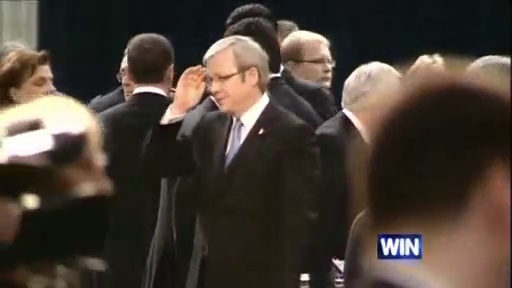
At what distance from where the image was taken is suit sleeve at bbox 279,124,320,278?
5750 millimetres

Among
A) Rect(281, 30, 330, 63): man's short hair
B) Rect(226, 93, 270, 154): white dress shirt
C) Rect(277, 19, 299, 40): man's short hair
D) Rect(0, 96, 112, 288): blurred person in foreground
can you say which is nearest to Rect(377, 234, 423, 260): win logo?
Rect(0, 96, 112, 288): blurred person in foreground

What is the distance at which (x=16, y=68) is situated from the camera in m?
6.04

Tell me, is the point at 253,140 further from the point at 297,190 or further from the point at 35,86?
the point at 35,86

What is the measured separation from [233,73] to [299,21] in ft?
27.3

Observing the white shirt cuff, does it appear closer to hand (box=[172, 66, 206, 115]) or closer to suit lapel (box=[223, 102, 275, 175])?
hand (box=[172, 66, 206, 115])

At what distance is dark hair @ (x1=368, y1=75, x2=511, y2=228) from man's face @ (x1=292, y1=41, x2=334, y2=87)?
6070 millimetres

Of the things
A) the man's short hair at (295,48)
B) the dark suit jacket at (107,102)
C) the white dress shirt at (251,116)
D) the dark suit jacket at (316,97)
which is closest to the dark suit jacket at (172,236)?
the white dress shirt at (251,116)

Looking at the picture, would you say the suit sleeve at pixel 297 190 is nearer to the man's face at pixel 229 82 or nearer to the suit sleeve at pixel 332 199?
the man's face at pixel 229 82

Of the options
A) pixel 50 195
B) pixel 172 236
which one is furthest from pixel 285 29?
pixel 50 195

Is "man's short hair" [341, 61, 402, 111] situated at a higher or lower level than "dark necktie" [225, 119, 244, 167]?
higher

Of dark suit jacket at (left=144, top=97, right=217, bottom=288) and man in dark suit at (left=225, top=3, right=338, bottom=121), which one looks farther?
man in dark suit at (left=225, top=3, right=338, bottom=121)

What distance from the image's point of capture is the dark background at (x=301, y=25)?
14.0 metres

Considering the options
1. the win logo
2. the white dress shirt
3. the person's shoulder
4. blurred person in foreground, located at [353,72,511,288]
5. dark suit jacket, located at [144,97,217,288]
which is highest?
blurred person in foreground, located at [353,72,511,288]

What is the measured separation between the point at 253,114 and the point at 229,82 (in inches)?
7.4
